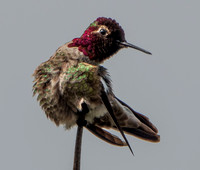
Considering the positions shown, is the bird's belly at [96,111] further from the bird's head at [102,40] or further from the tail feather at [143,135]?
the tail feather at [143,135]

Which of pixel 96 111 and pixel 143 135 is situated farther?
pixel 143 135

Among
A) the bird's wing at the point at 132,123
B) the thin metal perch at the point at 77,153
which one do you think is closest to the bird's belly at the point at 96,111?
the bird's wing at the point at 132,123

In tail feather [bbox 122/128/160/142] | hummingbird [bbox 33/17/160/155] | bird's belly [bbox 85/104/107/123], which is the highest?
hummingbird [bbox 33/17/160/155]

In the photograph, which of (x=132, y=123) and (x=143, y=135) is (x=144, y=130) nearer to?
(x=143, y=135)

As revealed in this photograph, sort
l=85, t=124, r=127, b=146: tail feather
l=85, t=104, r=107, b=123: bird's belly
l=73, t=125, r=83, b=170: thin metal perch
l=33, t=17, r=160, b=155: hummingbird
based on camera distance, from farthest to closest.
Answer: l=85, t=124, r=127, b=146: tail feather → l=85, t=104, r=107, b=123: bird's belly → l=33, t=17, r=160, b=155: hummingbird → l=73, t=125, r=83, b=170: thin metal perch

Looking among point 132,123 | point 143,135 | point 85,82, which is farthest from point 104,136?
point 85,82

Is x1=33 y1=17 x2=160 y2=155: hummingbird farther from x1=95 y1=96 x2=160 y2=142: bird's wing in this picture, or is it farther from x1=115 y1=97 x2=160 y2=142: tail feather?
x1=115 y1=97 x2=160 y2=142: tail feather

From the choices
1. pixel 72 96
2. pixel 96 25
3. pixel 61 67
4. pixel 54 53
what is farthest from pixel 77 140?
pixel 96 25

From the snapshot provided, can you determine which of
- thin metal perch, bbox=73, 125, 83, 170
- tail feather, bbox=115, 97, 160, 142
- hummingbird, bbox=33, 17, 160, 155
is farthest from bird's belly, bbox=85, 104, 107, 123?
tail feather, bbox=115, 97, 160, 142
